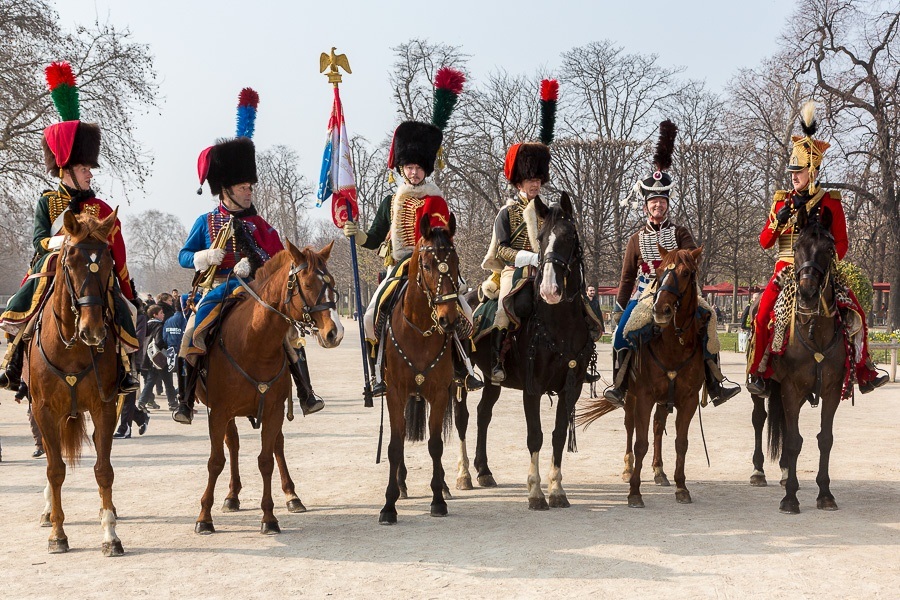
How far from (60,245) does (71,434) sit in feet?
4.84

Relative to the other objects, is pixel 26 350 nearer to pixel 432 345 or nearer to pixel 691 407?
pixel 432 345

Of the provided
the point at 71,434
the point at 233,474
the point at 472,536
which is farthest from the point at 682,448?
the point at 71,434

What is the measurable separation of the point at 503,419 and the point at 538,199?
700 cm

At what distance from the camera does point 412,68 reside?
3869 cm

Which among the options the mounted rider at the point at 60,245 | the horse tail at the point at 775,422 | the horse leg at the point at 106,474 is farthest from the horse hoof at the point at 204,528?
the horse tail at the point at 775,422

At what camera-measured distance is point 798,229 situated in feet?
A: 28.7

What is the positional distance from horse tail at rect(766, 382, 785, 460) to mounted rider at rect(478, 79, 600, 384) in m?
1.75

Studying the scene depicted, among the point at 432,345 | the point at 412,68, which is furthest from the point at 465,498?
the point at 412,68

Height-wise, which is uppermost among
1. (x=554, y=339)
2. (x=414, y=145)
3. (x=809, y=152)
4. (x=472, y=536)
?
(x=414, y=145)

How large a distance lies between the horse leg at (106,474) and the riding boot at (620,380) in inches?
177

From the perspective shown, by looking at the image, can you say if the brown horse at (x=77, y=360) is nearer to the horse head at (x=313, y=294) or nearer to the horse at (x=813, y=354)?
the horse head at (x=313, y=294)

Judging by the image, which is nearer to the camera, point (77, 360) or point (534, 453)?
point (77, 360)

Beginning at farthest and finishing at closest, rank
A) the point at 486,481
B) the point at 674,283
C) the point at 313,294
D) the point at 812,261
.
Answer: the point at 486,481 < the point at 674,283 < the point at 812,261 < the point at 313,294

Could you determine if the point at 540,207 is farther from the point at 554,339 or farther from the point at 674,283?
the point at 674,283
